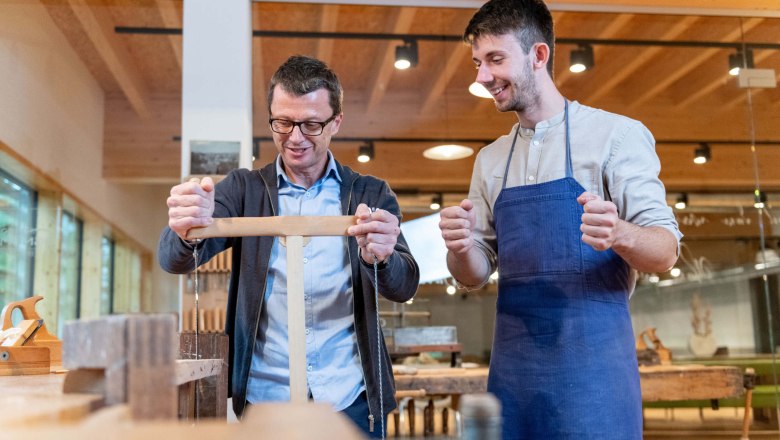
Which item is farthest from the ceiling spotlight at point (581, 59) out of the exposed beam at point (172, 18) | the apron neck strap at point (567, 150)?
the apron neck strap at point (567, 150)

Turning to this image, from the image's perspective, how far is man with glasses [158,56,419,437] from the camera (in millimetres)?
1711

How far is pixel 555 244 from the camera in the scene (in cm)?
176

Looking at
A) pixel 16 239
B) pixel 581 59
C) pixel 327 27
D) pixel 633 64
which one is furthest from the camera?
pixel 633 64

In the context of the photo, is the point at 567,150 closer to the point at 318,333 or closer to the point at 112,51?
the point at 318,333

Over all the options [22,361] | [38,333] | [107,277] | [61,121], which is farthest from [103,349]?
[107,277]

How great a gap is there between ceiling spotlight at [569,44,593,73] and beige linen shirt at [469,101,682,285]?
3728mm

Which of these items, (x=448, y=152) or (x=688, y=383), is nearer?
(x=688, y=383)

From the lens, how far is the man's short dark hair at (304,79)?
1.80 metres

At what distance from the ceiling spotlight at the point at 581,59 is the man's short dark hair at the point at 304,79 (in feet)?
13.0

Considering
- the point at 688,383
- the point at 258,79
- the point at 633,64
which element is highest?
the point at 633,64

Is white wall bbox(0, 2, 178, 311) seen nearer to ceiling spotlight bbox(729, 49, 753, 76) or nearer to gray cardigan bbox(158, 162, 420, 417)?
gray cardigan bbox(158, 162, 420, 417)

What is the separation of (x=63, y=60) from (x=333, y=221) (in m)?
4.12

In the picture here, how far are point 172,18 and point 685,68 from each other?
12.0 ft

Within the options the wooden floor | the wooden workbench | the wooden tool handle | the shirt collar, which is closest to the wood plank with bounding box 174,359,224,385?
the wooden tool handle
